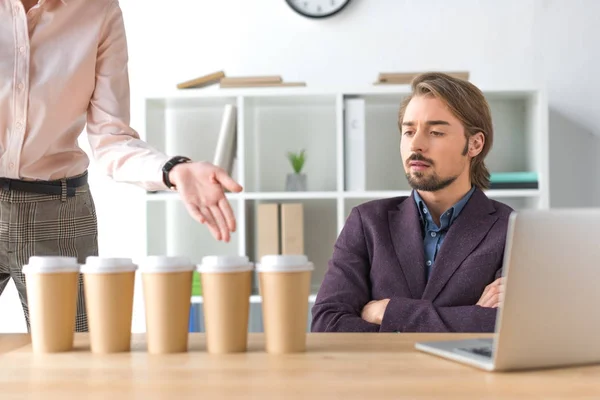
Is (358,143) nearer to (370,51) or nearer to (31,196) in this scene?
(370,51)

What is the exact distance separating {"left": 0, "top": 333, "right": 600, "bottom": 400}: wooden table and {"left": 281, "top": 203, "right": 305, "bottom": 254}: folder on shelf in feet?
6.69

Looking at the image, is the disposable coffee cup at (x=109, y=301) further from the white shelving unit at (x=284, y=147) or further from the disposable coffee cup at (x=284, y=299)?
the white shelving unit at (x=284, y=147)

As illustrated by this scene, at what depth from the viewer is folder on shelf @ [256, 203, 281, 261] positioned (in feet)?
10.4

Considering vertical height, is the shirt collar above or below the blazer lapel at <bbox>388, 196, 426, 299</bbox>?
above

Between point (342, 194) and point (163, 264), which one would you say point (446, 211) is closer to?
point (163, 264)

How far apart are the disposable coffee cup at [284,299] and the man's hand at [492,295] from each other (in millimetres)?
767

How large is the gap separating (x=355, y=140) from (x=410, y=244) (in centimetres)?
133

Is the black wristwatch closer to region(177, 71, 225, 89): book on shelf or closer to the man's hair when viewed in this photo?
the man's hair

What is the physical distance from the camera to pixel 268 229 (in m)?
3.19

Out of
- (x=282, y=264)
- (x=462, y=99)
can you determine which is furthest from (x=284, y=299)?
(x=462, y=99)

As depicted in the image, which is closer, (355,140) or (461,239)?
(461,239)

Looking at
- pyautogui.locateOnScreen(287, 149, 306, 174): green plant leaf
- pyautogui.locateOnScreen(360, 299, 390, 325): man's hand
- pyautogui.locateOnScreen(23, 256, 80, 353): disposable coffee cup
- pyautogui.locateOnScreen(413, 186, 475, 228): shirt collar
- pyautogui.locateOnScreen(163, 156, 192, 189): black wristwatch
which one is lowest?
pyautogui.locateOnScreen(360, 299, 390, 325): man's hand

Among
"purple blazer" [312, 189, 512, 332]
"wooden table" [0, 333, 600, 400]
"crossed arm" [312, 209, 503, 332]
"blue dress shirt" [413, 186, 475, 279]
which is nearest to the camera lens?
Result: "wooden table" [0, 333, 600, 400]

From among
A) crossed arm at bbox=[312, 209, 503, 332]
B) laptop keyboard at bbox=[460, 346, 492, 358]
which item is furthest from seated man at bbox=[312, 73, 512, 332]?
laptop keyboard at bbox=[460, 346, 492, 358]
